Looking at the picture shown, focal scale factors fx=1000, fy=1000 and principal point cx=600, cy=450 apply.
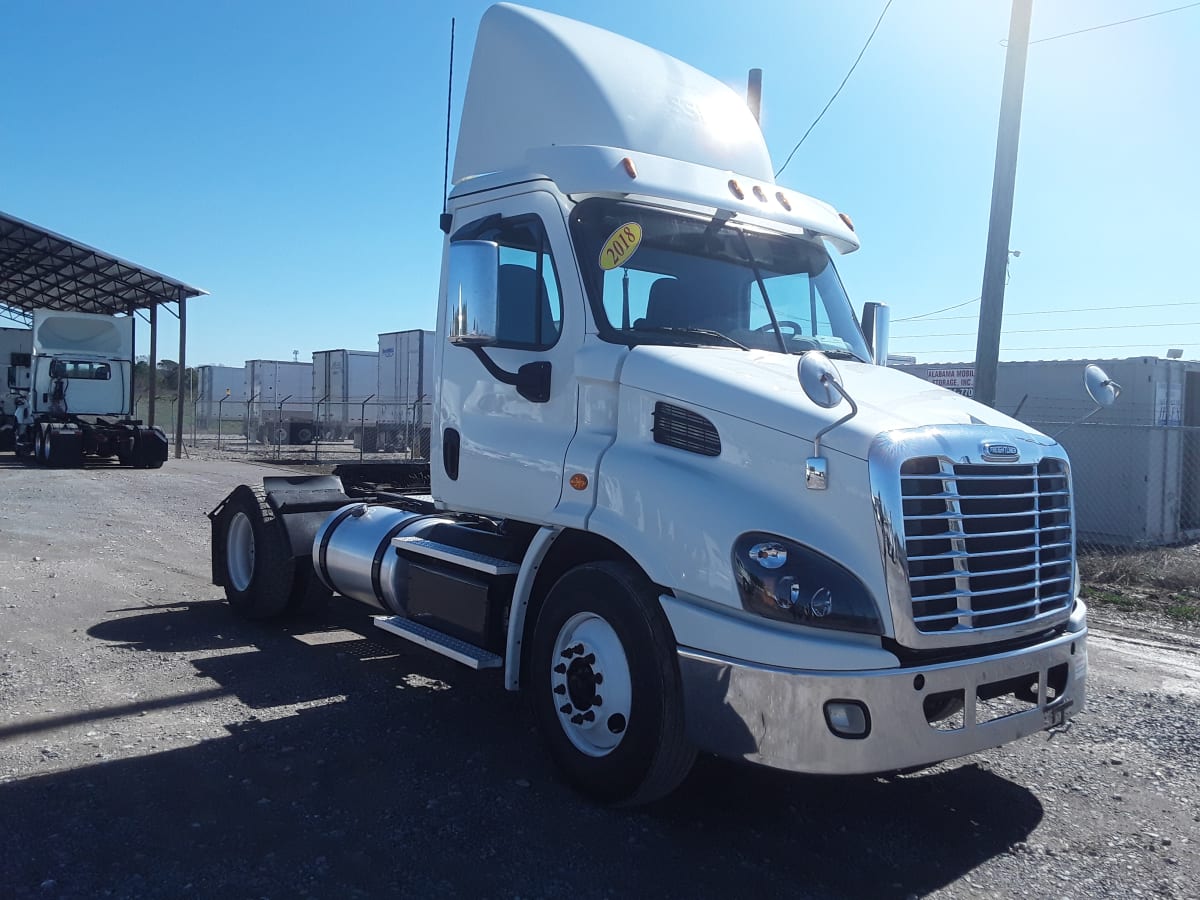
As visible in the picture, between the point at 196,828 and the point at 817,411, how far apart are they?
10.3 feet

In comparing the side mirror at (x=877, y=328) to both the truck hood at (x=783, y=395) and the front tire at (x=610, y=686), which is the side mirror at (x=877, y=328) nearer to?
the truck hood at (x=783, y=395)

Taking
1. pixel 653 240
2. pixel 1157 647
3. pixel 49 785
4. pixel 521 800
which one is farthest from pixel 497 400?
pixel 1157 647

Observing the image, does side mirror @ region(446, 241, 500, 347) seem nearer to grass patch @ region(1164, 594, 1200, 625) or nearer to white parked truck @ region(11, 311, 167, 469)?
grass patch @ region(1164, 594, 1200, 625)

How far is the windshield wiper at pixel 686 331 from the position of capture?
4.88 metres

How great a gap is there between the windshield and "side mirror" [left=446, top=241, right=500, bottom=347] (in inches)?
17.9

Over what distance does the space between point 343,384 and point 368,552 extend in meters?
34.8

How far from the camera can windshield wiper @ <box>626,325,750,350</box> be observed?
16.0ft

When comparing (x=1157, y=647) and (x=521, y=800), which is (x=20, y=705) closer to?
(x=521, y=800)

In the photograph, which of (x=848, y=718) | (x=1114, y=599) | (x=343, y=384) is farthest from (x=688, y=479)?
(x=343, y=384)

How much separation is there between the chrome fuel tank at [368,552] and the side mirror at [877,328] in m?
2.81

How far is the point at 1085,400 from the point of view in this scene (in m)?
14.9

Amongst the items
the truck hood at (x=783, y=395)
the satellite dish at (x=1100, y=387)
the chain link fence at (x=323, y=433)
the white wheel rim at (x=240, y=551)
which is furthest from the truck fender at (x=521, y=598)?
the chain link fence at (x=323, y=433)

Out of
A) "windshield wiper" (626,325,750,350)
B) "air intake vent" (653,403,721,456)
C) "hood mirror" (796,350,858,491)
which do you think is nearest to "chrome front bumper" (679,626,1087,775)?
"hood mirror" (796,350,858,491)

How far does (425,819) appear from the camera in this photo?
439cm
